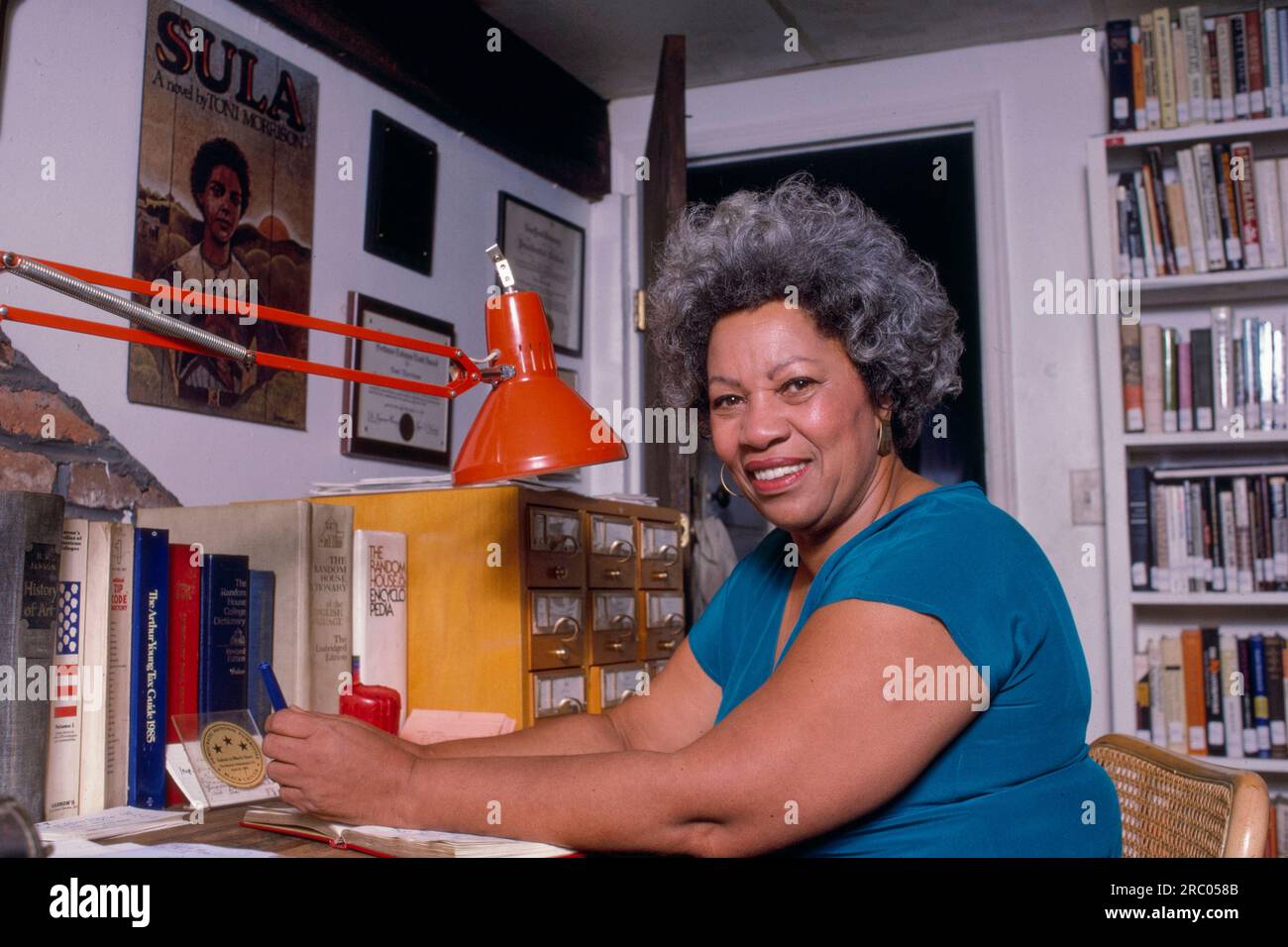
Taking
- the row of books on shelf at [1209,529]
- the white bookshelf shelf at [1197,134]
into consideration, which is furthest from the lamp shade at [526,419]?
the white bookshelf shelf at [1197,134]

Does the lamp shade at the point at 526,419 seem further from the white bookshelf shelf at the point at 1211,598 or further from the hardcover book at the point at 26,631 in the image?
the white bookshelf shelf at the point at 1211,598

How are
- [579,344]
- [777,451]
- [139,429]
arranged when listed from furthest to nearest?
[579,344] < [139,429] < [777,451]

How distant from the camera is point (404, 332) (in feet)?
8.09

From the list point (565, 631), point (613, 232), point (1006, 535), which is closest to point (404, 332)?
point (565, 631)

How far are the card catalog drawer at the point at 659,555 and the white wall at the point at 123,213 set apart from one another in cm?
62

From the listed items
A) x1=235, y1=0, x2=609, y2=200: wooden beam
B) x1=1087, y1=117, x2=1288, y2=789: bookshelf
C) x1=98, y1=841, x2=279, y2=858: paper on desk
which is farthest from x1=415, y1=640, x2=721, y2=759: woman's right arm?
x1=1087, y1=117, x2=1288, y2=789: bookshelf

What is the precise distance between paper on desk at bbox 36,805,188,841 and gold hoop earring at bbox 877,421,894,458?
2.93ft

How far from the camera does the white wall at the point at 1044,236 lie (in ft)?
9.54

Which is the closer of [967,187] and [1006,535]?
[1006,535]

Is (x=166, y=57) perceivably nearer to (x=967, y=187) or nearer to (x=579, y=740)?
(x=579, y=740)

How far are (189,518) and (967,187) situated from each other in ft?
8.40

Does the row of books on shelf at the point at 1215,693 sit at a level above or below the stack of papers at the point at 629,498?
below
